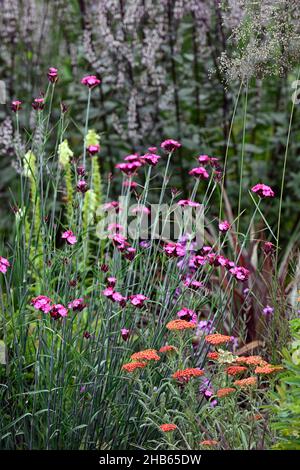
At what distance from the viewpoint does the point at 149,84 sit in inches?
256

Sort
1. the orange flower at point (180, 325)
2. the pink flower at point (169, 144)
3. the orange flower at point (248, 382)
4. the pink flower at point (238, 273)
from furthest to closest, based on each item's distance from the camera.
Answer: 1. the pink flower at point (169, 144)
2. the pink flower at point (238, 273)
3. the orange flower at point (180, 325)
4. the orange flower at point (248, 382)

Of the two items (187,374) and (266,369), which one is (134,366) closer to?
(187,374)

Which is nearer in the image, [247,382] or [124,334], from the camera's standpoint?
[247,382]

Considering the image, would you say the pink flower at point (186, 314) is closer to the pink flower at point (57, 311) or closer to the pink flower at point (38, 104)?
the pink flower at point (57, 311)

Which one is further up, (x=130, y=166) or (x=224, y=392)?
(x=130, y=166)

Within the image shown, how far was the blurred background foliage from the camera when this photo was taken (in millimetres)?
6164

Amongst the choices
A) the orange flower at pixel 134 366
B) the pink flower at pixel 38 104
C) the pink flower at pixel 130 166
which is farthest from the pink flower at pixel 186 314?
the pink flower at pixel 38 104

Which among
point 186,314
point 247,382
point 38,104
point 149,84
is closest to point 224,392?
Answer: point 247,382

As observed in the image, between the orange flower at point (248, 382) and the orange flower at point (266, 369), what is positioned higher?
the orange flower at point (266, 369)

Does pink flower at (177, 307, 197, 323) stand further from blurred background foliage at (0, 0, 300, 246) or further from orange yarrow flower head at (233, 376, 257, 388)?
blurred background foliage at (0, 0, 300, 246)

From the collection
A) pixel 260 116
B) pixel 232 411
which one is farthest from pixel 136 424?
pixel 260 116

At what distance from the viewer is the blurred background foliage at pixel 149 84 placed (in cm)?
616

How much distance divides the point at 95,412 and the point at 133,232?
96cm
